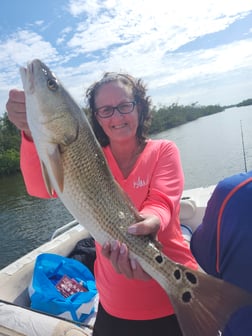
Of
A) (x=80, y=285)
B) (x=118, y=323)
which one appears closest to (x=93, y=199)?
(x=118, y=323)

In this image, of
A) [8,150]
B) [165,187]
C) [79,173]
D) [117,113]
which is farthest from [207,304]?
[8,150]

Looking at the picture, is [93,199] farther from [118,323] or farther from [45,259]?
[45,259]

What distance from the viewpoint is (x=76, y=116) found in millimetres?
1931

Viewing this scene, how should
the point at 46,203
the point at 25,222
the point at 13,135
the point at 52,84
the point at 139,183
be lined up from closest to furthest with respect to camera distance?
the point at 52,84 → the point at 139,183 → the point at 25,222 → the point at 46,203 → the point at 13,135

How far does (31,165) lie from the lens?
2.04 m

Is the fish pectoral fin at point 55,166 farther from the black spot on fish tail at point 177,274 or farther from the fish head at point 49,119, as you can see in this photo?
the black spot on fish tail at point 177,274

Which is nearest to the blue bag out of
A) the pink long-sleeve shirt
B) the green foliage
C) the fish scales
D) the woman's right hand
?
the pink long-sleeve shirt

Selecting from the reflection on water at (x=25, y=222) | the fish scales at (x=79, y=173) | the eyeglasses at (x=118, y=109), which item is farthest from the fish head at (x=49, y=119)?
the reflection on water at (x=25, y=222)

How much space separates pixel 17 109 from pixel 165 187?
100cm

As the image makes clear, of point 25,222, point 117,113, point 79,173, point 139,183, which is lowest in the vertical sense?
point 25,222

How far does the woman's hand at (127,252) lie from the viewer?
6.03 feet

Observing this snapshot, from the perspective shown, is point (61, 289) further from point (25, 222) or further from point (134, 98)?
point (25, 222)

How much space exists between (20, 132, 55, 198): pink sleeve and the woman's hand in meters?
0.60

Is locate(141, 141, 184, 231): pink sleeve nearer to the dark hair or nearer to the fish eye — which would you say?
the dark hair
